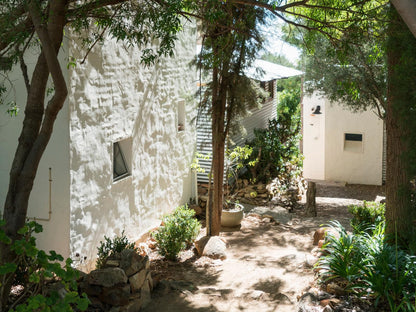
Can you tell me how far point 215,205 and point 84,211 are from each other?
11.9ft

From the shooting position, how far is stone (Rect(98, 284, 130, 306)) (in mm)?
7367

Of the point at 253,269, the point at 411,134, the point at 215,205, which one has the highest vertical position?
the point at 411,134

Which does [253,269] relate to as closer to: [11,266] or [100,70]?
[100,70]

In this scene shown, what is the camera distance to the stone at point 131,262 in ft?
25.8

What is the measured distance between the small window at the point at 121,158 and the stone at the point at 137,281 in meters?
3.70

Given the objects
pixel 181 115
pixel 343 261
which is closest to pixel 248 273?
pixel 343 261

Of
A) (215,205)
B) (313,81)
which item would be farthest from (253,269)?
(313,81)

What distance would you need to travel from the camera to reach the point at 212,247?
11.7 meters

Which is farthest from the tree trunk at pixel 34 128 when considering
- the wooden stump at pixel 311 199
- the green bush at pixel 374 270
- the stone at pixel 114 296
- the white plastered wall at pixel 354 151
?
the white plastered wall at pixel 354 151

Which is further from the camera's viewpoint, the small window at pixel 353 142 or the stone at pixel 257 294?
the small window at pixel 353 142

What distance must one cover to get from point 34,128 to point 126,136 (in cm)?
484

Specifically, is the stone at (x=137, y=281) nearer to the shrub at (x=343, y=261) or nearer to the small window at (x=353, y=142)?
the shrub at (x=343, y=261)

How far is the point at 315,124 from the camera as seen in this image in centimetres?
2298

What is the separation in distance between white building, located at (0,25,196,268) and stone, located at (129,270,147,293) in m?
1.52
